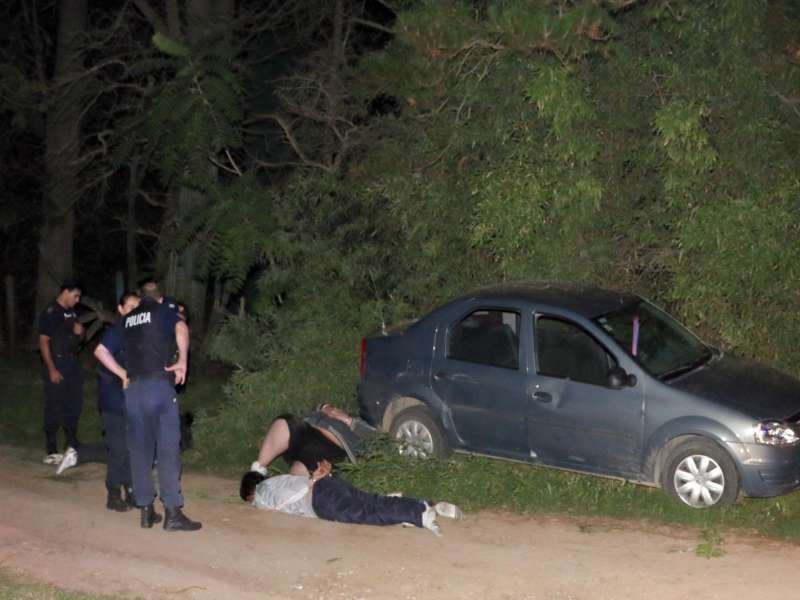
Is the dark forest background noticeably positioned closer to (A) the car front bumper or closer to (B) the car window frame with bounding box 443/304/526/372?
(B) the car window frame with bounding box 443/304/526/372

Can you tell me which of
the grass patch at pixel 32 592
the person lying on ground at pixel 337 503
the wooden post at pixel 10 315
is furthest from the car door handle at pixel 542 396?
the wooden post at pixel 10 315

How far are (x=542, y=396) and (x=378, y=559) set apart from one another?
79.6 inches

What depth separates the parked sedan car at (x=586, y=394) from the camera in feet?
27.1

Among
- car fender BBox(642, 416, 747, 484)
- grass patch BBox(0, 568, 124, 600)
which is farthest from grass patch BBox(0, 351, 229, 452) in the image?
car fender BBox(642, 416, 747, 484)

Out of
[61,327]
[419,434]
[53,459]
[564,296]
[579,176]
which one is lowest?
[53,459]

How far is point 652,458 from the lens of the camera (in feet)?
28.0

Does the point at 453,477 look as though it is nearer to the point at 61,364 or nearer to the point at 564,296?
the point at 564,296

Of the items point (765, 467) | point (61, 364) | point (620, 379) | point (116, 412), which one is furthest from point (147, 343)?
point (765, 467)

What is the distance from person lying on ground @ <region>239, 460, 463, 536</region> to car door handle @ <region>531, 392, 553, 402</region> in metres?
1.06

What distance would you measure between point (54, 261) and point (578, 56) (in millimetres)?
13269

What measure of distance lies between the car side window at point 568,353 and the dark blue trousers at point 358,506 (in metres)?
1.58

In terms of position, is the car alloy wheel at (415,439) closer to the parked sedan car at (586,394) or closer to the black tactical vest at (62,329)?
the parked sedan car at (586,394)

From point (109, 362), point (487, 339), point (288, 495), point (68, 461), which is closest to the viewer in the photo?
point (288, 495)

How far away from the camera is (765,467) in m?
8.10
